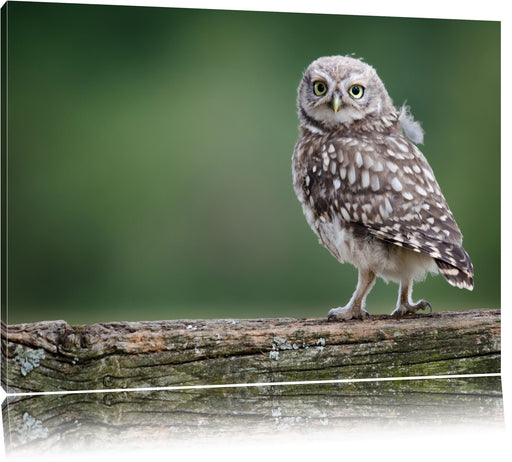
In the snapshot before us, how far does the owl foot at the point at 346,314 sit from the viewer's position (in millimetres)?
4672

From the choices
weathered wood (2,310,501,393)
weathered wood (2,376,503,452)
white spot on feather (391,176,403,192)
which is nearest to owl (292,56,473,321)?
white spot on feather (391,176,403,192)

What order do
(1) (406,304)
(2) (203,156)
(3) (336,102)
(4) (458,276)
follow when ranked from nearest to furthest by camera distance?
(4) (458,276), (3) (336,102), (1) (406,304), (2) (203,156)

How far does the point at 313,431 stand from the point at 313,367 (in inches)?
39.0

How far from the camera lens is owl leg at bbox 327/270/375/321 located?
Result: 15.3ft

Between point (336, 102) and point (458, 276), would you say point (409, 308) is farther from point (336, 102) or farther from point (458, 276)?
point (336, 102)

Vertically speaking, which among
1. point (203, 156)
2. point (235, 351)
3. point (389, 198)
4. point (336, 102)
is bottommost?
point (235, 351)

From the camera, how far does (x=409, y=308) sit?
482 centimetres

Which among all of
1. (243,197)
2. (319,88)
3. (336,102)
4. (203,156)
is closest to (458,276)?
(336,102)

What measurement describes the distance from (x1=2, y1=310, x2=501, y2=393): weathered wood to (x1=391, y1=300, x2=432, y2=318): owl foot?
0.25 feet

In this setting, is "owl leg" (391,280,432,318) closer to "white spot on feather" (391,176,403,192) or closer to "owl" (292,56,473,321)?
"owl" (292,56,473,321)

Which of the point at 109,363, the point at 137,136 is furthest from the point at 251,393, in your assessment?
the point at 137,136

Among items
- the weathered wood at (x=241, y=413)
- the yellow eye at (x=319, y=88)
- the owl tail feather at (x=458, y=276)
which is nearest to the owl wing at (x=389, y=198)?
the owl tail feather at (x=458, y=276)

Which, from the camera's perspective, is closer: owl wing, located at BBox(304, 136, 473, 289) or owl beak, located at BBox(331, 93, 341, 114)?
owl wing, located at BBox(304, 136, 473, 289)

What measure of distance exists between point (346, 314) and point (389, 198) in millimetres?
705
